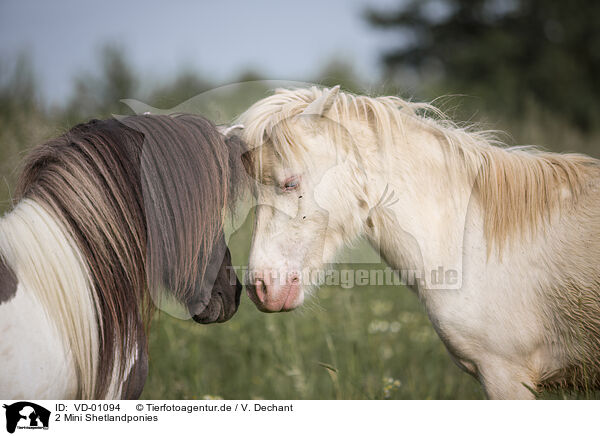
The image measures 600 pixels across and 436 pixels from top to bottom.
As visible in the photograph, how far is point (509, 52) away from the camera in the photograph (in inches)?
301

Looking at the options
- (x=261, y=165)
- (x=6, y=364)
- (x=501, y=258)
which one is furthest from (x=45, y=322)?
(x=501, y=258)

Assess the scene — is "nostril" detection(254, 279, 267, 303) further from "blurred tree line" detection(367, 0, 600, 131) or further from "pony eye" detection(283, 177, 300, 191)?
"blurred tree line" detection(367, 0, 600, 131)

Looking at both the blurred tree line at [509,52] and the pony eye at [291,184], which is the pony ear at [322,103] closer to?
the pony eye at [291,184]

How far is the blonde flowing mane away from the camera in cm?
173

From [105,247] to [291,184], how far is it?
753 millimetres

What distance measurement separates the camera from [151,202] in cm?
146

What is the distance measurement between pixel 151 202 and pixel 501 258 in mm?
1412

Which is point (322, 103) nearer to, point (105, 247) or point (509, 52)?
point (105, 247)

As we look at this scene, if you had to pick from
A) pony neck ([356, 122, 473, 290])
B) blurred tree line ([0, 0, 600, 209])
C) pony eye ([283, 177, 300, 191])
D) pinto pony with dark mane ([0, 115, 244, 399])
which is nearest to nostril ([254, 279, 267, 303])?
pinto pony with dark mane ([0, 115, 244, 399])

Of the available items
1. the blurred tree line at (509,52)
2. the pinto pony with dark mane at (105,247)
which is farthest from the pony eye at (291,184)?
the blurred tree line at (509,52)
